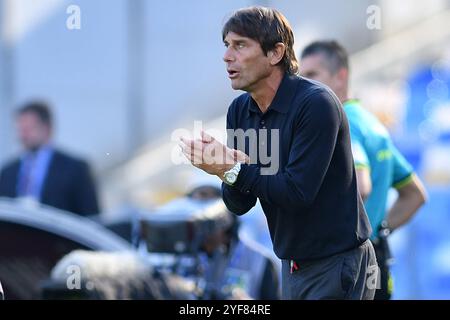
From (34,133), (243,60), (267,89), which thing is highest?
(243,60)

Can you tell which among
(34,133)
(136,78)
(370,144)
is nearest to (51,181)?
(34,133)

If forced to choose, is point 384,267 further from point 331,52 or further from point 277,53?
point 277,53

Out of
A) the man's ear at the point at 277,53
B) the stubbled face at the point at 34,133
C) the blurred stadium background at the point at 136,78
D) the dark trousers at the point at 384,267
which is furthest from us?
the blurred stadium background at the point at 136,78

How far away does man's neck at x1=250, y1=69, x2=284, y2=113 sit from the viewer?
454 cm

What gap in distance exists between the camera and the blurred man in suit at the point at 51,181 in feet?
30.6

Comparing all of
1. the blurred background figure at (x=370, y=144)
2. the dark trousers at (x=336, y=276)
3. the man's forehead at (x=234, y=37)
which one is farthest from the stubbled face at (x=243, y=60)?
the blurred background figure at (x=370, y=144)

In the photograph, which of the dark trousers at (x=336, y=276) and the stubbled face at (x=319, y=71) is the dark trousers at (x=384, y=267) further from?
the dark trousers at (x=336, y=276)

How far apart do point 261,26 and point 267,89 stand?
26 cm

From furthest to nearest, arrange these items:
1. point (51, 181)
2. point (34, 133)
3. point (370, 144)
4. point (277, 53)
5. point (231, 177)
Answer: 1. point (34, 133)
2. point (51, 181)
3. point (370, 144)
4. point (277, 53)
5. point (231, 177)

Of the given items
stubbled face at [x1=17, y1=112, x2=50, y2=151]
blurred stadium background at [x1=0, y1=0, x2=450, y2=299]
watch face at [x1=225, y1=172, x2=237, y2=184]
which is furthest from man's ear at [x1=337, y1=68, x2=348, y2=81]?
blurred stadium background at [x1=0, y1=0, x2=450, y2=299]

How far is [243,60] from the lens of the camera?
4.46 metres

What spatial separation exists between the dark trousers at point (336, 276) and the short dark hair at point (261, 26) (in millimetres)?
A: 846

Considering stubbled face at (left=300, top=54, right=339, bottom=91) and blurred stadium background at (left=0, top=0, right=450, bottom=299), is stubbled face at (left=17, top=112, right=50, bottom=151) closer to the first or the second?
blurred stadium background at (left=0, top=0, right=450, bottom=299)

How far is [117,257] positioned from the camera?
6.39m
